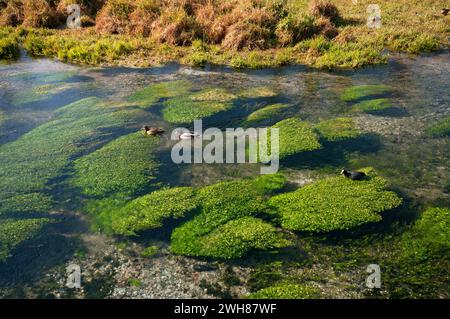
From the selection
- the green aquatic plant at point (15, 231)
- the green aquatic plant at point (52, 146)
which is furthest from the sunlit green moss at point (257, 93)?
the green aquatic plant at point (15, 231)

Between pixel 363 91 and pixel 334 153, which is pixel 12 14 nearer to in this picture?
pixel 363 91

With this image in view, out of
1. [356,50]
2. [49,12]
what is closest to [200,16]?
[356,50]

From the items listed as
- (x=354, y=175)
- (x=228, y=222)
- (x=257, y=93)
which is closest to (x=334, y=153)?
(x=354, y=175)

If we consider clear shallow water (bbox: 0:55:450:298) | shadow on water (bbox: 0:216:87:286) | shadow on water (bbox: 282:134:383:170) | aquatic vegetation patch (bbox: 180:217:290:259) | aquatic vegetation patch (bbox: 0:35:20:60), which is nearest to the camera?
shadow on water (bbox: 0:216:87:286)

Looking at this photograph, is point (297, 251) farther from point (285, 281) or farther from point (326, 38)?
point (326, 38)

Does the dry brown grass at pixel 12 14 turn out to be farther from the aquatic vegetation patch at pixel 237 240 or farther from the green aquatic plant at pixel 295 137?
the aquatic vegetation patch at pixel 237 240

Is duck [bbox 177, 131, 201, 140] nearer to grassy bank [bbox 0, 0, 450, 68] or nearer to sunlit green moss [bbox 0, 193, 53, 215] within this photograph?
sunlit green moss [bbox 0, 193, 53, 215]

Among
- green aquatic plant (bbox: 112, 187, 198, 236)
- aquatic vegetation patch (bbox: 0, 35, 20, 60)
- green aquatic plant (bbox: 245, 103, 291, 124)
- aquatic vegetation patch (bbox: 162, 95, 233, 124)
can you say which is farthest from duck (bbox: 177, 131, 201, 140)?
aquatic vegetation patch (bbox: 0, 35, 20, 60)
